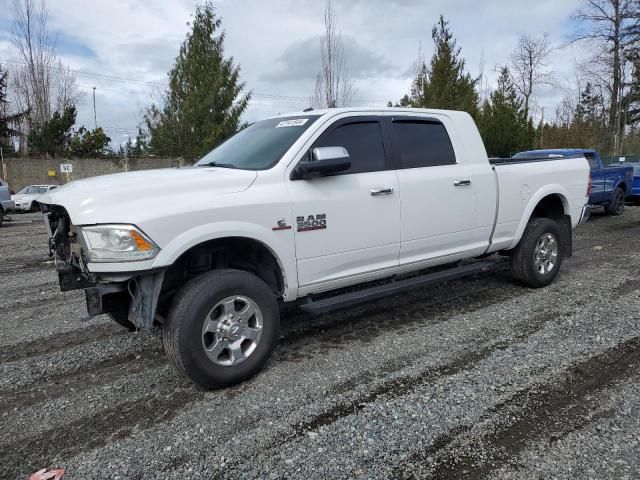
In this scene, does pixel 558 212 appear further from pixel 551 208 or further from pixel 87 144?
pixel 87 144

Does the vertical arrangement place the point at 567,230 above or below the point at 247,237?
below

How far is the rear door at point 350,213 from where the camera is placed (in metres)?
3.87

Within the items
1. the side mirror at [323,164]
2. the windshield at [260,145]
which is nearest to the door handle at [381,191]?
the side mirror at [323,164]

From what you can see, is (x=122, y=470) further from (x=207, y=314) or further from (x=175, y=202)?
(x=175, y=202)

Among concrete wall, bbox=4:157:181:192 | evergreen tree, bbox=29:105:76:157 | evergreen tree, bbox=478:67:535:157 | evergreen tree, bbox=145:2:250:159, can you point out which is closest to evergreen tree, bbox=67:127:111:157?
evergreen tree, bbox=29:105:76:157

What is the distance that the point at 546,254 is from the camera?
600 cm

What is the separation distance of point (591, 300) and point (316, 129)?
3685mm

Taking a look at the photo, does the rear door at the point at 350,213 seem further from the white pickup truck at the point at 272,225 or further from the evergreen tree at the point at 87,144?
the evergreen tree at the point at 87,144

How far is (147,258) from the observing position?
3.16 m

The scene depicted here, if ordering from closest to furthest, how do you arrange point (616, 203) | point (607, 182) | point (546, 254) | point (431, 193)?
1. point (431, 193)
2. point (546, 254)
3. point (607, 182)
4. point (616, 203)

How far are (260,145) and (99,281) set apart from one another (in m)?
1.73

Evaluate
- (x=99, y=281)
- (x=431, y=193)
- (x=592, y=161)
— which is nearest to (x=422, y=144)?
(x=431, y=193)

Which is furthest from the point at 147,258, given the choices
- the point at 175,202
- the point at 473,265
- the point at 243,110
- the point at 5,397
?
the point at 243,110

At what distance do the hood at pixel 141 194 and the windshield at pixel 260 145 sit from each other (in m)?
0.28
